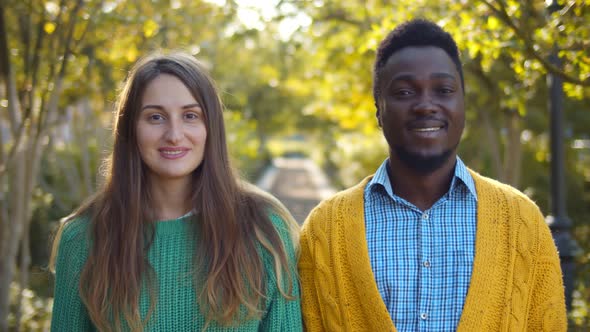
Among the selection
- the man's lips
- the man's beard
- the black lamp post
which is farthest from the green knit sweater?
the black lamp post

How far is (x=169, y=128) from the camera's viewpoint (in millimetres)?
2568

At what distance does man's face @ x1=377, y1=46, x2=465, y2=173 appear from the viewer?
2359mm

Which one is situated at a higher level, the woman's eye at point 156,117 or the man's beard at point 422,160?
the woman's eye at point 156,117

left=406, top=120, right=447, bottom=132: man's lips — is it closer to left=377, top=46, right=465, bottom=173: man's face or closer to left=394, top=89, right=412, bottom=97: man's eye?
left=377, top=46, right=465, bottom=173: man's face

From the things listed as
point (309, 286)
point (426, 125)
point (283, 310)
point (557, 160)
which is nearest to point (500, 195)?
point (426, 125)

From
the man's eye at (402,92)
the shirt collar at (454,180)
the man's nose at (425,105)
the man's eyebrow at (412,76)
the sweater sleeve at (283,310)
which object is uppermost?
the man's eyebrow at (412,76)

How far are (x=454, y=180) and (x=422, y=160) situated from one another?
0.17m

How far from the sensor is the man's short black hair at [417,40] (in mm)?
2465

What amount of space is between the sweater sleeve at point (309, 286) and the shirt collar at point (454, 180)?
0.30 m

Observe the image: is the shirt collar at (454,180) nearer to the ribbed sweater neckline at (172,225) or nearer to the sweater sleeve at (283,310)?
the sweater sleeve at (283,310)

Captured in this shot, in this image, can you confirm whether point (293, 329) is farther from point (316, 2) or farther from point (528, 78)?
point (316, 2)

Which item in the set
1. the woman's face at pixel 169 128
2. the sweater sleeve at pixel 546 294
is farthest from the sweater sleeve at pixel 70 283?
the sweater sleeve at pixel 546 294

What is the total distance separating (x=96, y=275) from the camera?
2.55 metres

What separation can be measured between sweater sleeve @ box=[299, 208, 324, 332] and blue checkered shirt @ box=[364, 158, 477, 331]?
271 mm
